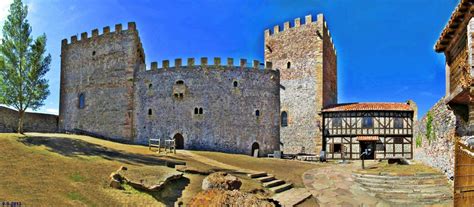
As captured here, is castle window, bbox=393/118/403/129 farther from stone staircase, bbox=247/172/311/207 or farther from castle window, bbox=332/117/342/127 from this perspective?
stone staircase, bbox=247/172/311/207

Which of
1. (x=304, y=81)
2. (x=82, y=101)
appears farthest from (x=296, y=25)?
(x=82, y=101)

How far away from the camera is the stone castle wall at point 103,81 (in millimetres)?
31594

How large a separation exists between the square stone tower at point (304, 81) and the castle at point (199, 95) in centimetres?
10

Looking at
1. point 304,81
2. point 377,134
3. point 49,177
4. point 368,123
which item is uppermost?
point 304,81

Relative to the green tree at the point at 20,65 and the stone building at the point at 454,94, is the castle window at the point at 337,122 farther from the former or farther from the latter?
the green tree at the point at 20,65

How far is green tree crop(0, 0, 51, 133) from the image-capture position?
76.8ft

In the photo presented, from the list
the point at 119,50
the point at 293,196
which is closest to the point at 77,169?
the point at 293,196

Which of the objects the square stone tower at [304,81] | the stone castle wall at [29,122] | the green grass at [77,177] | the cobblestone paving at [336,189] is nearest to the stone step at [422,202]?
the cobblestone paving at [336,189]

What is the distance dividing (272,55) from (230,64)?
32.6 ft

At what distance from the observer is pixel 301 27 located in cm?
3678

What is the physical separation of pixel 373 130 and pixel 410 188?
59.6 feet

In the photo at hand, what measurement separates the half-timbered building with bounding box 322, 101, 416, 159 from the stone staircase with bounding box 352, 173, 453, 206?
606 inches

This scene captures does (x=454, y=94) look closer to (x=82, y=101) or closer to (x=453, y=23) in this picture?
(x=453, y=23)

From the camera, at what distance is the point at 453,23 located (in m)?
11.0
